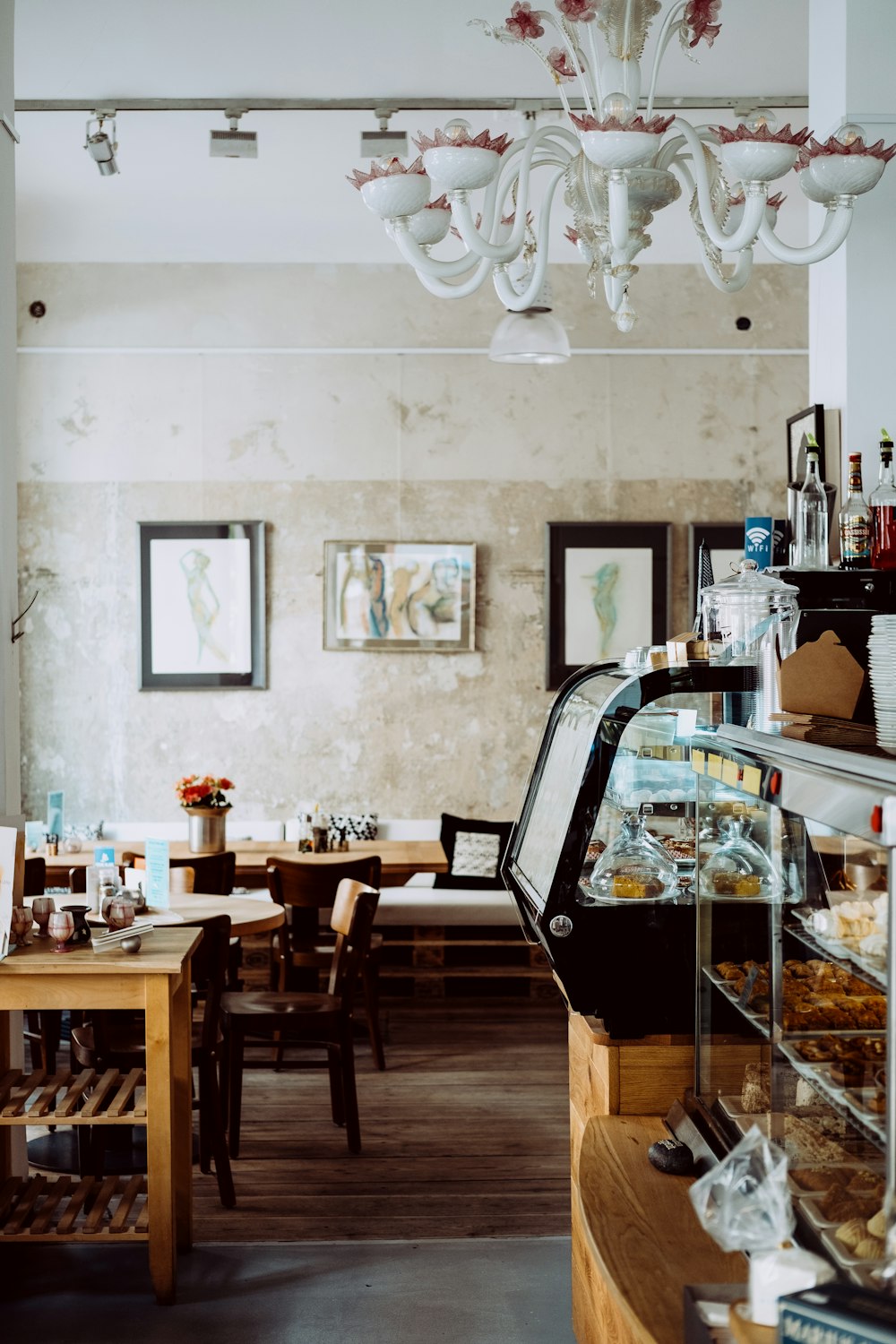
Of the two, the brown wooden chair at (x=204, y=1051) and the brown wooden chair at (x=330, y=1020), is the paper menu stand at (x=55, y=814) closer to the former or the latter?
the brown wooden chair at (x=330, y=1020)

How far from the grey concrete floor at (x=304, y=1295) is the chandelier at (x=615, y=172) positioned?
2653 mm

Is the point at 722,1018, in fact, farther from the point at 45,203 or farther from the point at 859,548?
the point at 45,203

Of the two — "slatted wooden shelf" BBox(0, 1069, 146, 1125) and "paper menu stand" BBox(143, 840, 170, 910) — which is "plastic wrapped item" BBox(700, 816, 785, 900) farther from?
"paper menu stand" BBox(143, 840, 170, 910)

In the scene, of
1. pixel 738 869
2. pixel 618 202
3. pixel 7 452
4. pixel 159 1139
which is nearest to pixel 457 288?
pixel 618 202

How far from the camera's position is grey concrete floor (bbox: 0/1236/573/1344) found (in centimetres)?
316

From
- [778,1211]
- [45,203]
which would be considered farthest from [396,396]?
[778,1211]

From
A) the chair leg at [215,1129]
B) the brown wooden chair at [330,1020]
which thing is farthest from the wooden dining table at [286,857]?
the chair leg at [215,1129]

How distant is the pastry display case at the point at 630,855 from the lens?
2.56 meters

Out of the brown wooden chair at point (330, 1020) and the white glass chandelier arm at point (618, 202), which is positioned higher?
the white glass chandelier arm at point (618, 202)

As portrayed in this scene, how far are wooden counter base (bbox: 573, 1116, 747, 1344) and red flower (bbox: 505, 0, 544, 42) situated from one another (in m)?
2.26

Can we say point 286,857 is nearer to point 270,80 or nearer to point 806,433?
point 270,80

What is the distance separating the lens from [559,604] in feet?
24.1

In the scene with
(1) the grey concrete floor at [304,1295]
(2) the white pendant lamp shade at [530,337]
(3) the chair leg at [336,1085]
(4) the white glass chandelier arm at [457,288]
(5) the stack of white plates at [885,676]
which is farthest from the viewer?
(2) the white pendant lamp shade at [530,337]

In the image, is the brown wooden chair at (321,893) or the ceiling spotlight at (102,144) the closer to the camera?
the ceiling spotlight at (102,144)
